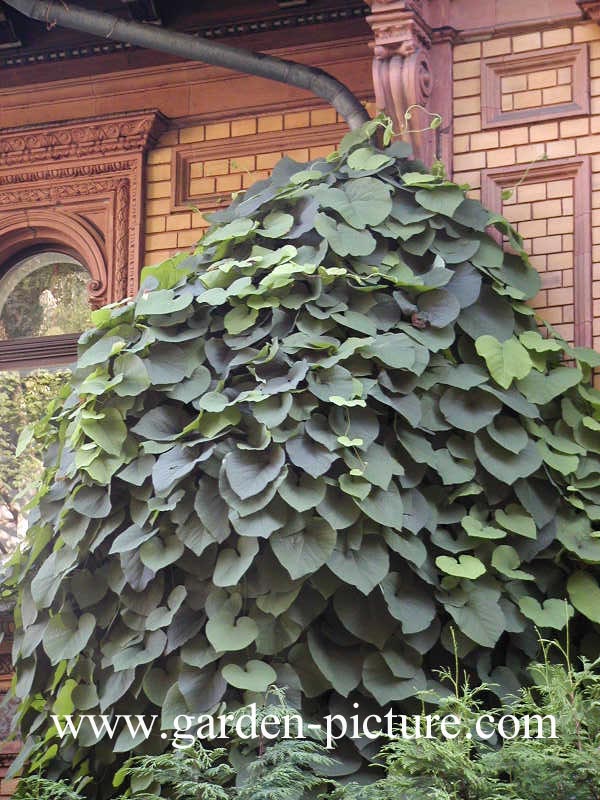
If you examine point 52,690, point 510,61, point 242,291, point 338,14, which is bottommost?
point 52,690

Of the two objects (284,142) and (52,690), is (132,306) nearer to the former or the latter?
(52,690)

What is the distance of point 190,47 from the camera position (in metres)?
10.0

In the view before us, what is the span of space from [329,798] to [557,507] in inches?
76.7

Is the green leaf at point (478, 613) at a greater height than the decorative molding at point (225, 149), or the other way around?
the decorative molding at point (225, 149)

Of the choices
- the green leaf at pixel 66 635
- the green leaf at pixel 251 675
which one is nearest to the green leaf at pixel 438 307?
the green leaf at pixel 251 675

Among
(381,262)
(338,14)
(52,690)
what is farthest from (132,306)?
(338,14)

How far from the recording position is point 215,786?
6.41 meters

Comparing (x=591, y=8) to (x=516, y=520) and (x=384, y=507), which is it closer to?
(x=516, y=520)

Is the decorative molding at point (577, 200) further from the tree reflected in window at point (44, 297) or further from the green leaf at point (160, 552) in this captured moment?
the tree reflected in window at point (44, 297)

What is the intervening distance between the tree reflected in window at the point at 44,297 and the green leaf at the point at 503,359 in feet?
12.5

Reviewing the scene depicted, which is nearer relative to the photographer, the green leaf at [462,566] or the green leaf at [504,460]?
the green leaf at [462,566]

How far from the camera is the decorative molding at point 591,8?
9.23 meters

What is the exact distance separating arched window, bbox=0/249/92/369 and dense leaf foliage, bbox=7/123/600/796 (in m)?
2.76

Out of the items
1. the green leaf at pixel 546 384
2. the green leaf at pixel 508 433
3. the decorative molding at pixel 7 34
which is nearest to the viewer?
the green leaf at pixel 508 433
